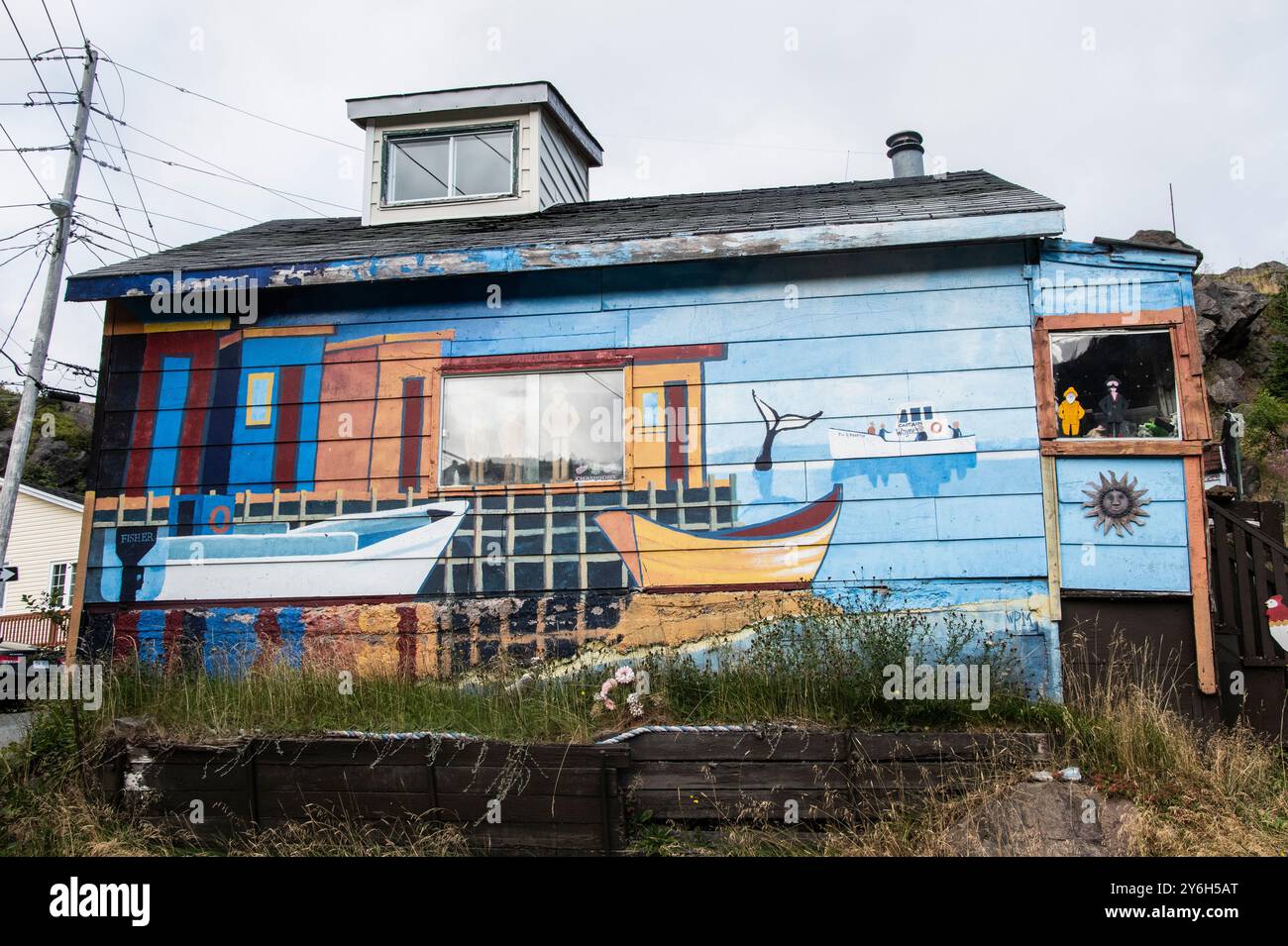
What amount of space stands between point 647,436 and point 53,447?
34472 millimetres

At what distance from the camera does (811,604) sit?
7113 mm

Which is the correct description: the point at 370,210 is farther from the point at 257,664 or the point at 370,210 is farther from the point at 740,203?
the point at 257,664

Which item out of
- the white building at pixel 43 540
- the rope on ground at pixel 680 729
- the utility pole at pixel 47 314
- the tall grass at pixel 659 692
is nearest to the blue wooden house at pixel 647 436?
the tall grass at pixel 659 692

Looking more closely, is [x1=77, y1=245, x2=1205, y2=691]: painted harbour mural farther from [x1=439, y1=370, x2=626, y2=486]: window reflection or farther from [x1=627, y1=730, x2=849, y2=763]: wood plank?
[x1=627, y1=730, x2=849, y2=763]: wood plank

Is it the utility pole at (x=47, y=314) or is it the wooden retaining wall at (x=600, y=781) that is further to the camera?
the utility pole at (x=47, y=314)

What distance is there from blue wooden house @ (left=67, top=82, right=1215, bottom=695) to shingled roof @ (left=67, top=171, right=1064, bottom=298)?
2.7 inches

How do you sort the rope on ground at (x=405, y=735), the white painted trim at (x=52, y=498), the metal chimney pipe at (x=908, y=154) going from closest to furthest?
1. the rope on ground at (x=405, y=735)
2. the metal chimney pipe at (x=908, y=154)
3. the white painted trim at (x=52, y=498)

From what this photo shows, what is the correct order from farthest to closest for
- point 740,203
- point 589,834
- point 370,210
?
point 370,210, point 740,203, point 589,834

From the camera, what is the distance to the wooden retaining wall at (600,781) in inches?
223

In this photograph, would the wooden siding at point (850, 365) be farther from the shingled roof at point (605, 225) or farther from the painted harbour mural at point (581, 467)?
the shingled roof at point (605, 225)

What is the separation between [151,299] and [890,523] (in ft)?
23.3

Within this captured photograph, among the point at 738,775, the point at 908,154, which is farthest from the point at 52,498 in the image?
the point at 738,775

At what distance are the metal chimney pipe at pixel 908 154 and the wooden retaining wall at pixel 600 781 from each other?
7.90 m
